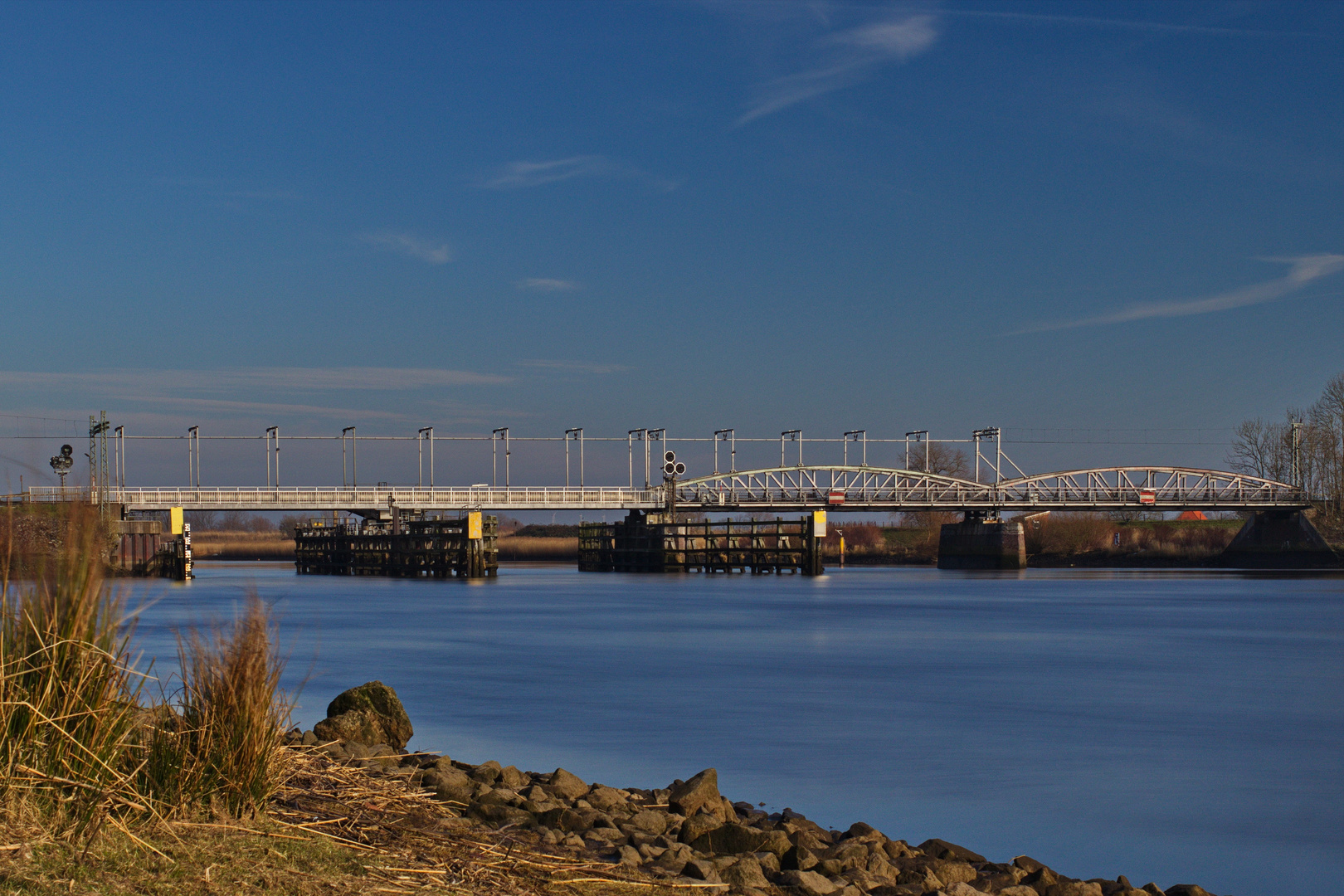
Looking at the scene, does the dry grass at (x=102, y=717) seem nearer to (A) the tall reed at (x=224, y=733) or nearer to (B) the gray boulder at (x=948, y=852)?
(A) the tall reed at (x=224, y=733)

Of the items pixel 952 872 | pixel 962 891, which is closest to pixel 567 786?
pixel 952 872

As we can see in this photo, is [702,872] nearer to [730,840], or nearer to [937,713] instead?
[730,840]

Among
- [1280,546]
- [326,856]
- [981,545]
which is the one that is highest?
[326,856]

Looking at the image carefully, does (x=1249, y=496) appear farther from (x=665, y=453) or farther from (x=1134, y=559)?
(x=665, y=453)

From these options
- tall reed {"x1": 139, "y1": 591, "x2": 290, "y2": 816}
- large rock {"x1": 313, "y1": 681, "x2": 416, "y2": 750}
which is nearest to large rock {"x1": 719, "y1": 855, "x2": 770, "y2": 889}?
tall reed {"x1": 139, "y1": 591, "x2": 290, "y2": 816}

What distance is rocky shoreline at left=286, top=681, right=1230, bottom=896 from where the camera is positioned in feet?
27.4

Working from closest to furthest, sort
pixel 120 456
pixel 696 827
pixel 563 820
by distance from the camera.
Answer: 1. pixel 563 820
2. pixel 696 827
3. pixel 120 456

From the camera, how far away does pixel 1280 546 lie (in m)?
102

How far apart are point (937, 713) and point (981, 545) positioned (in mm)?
86164

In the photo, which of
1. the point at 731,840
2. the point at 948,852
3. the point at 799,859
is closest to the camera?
the point at 799,859

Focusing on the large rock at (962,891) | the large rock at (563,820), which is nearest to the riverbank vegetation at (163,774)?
the large rock at (563,820)

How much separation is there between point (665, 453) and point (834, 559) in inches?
1841

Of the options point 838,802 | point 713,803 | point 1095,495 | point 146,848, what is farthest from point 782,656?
point 1095,495

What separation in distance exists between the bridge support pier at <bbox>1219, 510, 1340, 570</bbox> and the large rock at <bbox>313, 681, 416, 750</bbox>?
330 ft
